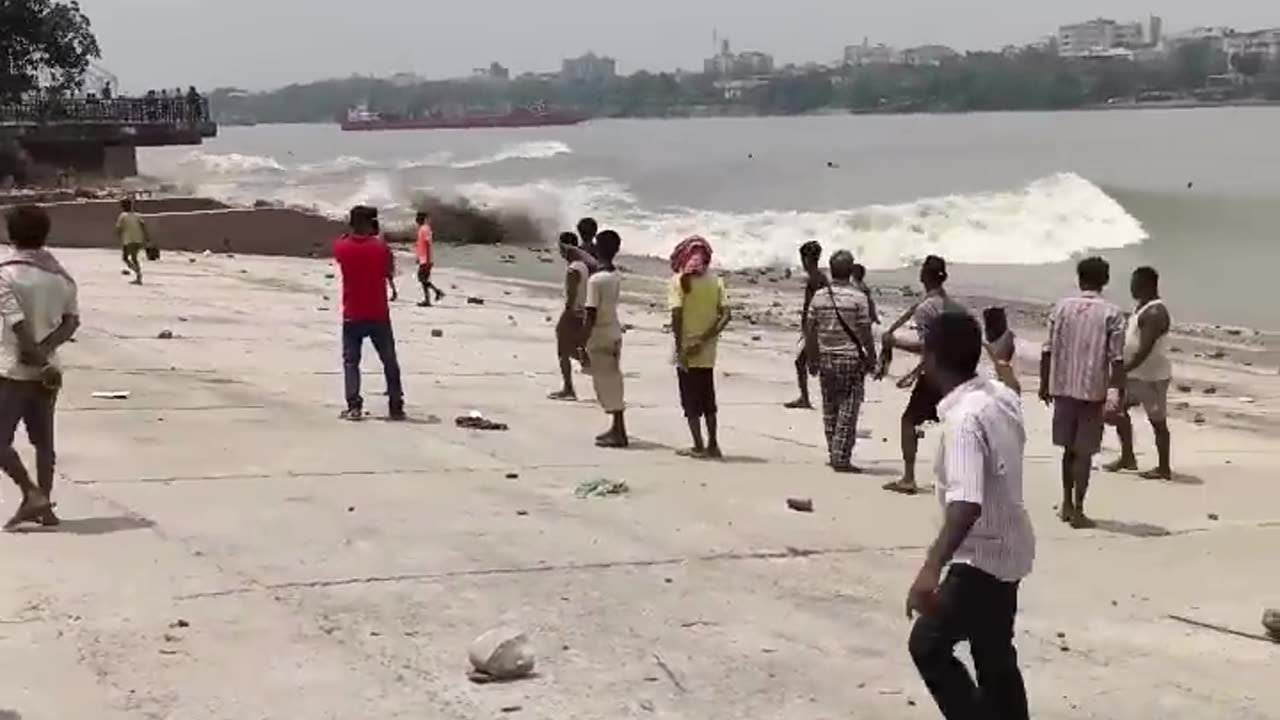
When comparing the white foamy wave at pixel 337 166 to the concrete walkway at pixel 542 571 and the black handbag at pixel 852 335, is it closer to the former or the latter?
the concrete walkway at pixel 542 571

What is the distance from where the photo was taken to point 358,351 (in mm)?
12391

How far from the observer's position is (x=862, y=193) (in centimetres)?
7300

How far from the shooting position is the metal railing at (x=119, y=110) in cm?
5703

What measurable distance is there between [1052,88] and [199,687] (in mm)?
199179

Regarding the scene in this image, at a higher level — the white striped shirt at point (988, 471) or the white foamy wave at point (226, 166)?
the white striped shirt at point (988, 471)

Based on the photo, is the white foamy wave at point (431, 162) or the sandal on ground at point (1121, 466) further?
the white foamy wave at point (431, 162)

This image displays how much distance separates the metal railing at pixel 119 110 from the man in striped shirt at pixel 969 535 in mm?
55345

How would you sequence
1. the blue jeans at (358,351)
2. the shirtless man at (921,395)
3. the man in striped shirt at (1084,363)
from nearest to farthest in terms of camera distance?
the man in striped shirt at (1084,363) → the shirtless man at (921,395) → the blue jeans at (358,351)

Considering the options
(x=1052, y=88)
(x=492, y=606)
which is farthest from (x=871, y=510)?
(x=1052, y=88)

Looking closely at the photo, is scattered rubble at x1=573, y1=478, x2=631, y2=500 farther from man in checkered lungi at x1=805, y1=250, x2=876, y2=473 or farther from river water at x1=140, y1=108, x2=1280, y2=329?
river water at x1=140, y1=108, x2=1280, y2=329

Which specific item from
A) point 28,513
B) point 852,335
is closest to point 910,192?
point 852,335

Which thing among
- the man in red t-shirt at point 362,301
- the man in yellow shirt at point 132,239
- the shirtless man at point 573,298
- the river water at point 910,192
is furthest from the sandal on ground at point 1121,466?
the river water at point 910,192

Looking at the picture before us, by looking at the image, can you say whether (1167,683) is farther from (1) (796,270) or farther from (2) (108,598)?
(1) (796,270)

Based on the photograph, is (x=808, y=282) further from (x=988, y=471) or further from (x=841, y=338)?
(x=988, y=471)
